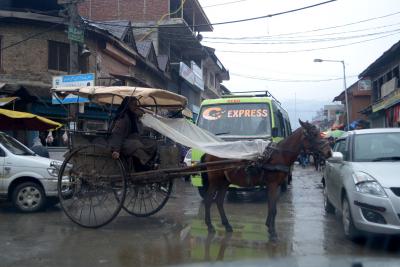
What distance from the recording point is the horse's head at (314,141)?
7.18 m

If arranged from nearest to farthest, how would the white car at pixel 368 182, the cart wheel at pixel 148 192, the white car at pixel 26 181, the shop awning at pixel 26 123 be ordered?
1. the white car at pixel 368 182
2. the cart wheel at pixel 148 192
3. the white car at pixel 26 181
4. the shop awning at pixel 26 123

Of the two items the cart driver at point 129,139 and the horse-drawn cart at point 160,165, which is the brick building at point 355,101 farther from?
the cart driver at point 129,139

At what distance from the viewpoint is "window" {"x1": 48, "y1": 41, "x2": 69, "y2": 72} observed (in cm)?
1842

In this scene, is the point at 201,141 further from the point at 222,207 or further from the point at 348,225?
the point at 348,225

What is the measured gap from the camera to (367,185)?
629 centimetres

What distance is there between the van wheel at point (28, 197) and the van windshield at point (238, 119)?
4396 mm

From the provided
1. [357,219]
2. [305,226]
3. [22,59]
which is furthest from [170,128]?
[22,59]

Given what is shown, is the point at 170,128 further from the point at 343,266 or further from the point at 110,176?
the point at 343,266

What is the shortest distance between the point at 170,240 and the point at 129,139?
2.03 metres

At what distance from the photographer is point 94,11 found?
100 feet

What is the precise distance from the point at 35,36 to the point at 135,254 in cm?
1395

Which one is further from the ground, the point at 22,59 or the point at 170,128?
the point at 22,59

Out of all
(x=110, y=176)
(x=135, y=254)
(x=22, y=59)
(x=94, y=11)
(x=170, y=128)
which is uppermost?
(x=94, y=11)

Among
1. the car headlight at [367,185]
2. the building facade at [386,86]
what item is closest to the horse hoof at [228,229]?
the car headlight at [367,185]
